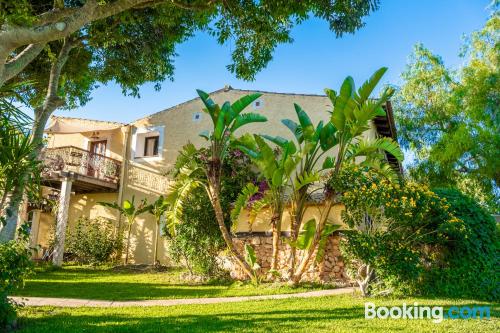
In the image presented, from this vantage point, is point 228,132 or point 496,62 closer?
point 228,132

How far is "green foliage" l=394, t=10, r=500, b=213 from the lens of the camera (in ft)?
59.3

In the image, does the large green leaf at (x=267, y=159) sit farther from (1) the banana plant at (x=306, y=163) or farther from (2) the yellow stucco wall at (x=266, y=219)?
(2) the yellow stucco wall at (x=266, y=219)

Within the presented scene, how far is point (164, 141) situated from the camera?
2134 cm

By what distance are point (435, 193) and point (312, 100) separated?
8583mm

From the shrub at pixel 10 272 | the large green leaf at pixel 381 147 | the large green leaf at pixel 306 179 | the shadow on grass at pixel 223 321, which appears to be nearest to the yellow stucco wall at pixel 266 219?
the large green leaf at pixel 306 179

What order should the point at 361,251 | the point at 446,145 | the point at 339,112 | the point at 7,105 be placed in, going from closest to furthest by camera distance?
the point at 7,105, the point at 361,251, the point at 339,112, the point at 446,145

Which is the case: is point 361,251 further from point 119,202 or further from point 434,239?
point 119,202

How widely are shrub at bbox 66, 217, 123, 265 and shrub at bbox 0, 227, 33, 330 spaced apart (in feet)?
41.0

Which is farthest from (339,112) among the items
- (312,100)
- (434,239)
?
(312,100)

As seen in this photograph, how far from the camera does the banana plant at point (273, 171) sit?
39.7 ft

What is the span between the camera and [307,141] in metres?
12.6

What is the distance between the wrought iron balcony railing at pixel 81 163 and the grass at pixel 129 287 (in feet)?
19.2

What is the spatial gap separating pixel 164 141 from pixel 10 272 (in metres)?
14.8

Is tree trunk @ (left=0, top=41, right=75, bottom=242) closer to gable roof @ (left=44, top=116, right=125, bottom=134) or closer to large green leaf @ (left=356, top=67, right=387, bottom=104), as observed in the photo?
large green leaf @ (left=356, top=67, right=387, bottom=104)
